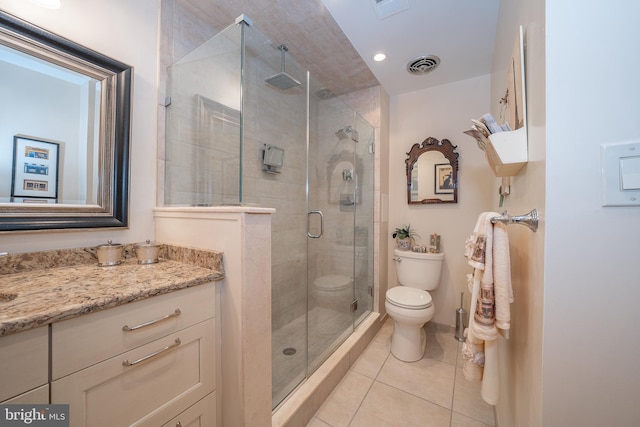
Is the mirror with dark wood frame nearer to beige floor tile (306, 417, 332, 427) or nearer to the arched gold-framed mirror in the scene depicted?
beige floor tile (306, 417, 332, 427)

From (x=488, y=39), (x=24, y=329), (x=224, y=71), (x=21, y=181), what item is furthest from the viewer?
(x=488, y=39)

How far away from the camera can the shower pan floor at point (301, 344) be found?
4.53 ft

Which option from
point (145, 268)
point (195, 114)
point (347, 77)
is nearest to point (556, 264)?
point (145, 268)

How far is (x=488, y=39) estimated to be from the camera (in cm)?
173

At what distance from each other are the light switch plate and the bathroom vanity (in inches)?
47.3

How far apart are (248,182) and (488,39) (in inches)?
83.7

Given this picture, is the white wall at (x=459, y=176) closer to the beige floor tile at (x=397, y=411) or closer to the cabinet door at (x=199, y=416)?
the beige floor tile at (x=397, y=411)

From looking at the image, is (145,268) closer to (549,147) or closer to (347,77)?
(549,147)

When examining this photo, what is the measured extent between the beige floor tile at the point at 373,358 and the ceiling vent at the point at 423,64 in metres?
2.52

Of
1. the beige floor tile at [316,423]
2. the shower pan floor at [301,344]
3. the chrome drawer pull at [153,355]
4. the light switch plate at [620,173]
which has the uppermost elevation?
the light switch plate at [620,173]

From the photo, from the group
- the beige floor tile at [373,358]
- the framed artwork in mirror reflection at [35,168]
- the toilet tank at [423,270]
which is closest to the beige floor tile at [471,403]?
the beige floor tile at [373,358]

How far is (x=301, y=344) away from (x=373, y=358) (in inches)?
24.9

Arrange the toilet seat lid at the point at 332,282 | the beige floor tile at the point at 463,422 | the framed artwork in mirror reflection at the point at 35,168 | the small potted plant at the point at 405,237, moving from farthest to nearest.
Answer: the small potted plant at the point at 405,237, the toilet seat lid at the point at 332,282, the beige floor tile at the point at 463,422, the framed artwork in mirror reflection at the point at 35,168

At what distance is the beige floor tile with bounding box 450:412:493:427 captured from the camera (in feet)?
4.21
